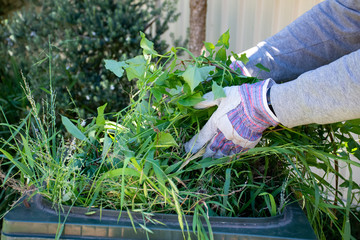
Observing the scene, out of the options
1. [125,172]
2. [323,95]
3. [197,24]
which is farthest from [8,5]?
[323,95]

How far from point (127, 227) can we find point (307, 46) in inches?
37.9

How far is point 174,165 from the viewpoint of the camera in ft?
3.34

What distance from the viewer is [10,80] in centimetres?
311

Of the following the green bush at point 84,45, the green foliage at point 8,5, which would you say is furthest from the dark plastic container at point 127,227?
the green foliage at point 8,5

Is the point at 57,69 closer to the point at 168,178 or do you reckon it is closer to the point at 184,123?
the point at 184,123

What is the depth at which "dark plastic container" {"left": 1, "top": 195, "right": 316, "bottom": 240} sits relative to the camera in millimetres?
842

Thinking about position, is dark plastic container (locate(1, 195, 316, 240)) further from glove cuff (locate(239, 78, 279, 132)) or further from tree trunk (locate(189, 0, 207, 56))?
tree trunk (locate(189, 0, 207, 56))

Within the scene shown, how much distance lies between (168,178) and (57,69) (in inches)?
70.7

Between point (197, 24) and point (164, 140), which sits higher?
point (197, 24)

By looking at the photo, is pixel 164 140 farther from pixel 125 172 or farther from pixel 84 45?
pixel 84 45

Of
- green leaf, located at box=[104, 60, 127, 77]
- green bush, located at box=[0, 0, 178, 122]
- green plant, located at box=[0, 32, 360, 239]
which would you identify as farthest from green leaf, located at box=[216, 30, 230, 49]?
green bush, located at box=[0, 0, 178, 122]

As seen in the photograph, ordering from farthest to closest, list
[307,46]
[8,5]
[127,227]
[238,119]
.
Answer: [8,5], [307,46], [238,119], [127,227]

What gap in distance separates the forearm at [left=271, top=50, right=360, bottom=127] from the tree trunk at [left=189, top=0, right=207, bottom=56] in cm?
153

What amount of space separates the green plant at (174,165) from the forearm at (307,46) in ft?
0.87
